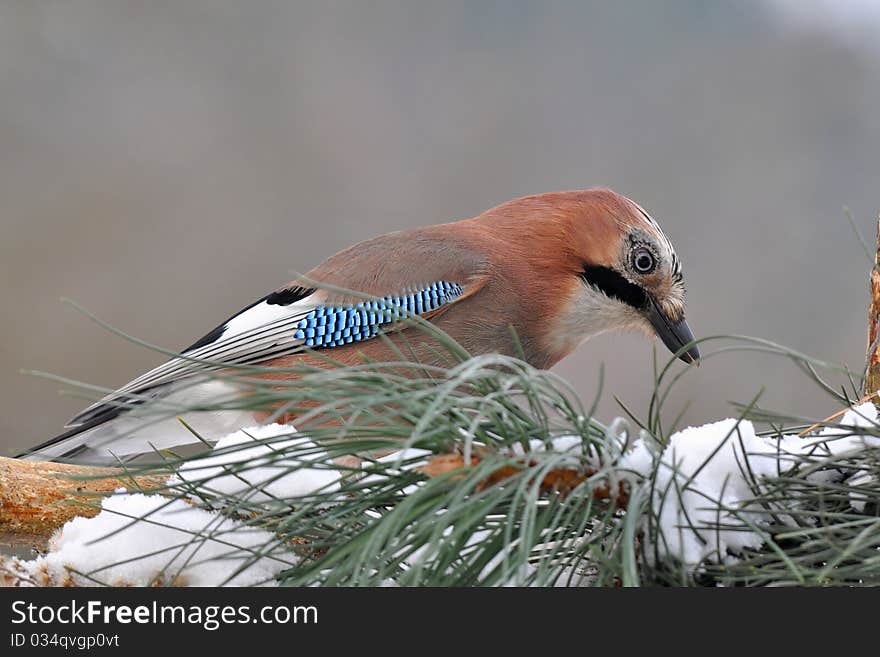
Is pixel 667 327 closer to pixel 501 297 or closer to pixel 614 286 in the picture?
pixel 614 286

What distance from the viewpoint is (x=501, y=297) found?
137cm

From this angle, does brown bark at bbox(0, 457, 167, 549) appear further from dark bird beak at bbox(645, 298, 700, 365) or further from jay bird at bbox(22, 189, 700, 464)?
dark bird beak at bbox(645, 298, 700, 365)

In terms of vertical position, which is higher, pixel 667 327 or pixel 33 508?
pixel 667 327

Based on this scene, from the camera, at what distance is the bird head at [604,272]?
136cm

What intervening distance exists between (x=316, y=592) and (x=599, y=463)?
0.16 meters

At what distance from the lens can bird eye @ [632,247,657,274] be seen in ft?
4.46

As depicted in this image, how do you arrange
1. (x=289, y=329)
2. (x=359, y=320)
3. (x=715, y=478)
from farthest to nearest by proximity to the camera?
(x=289, y=329) < (x=359, y=320) < (x=715, y=478)

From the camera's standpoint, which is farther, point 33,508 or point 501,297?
point 501,297

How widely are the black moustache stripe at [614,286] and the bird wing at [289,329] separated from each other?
0.19 metres

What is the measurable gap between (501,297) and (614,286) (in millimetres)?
172

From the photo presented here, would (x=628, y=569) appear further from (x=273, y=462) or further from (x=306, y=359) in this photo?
(x=306, y=359)

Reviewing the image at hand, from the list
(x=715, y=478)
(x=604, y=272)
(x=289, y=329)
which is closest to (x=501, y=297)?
(x=604, y=272)

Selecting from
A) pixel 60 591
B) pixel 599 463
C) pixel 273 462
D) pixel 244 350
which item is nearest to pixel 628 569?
pixel 599 463

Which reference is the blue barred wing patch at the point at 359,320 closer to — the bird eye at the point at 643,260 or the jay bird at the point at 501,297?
the jay bird at the point at 501,297
